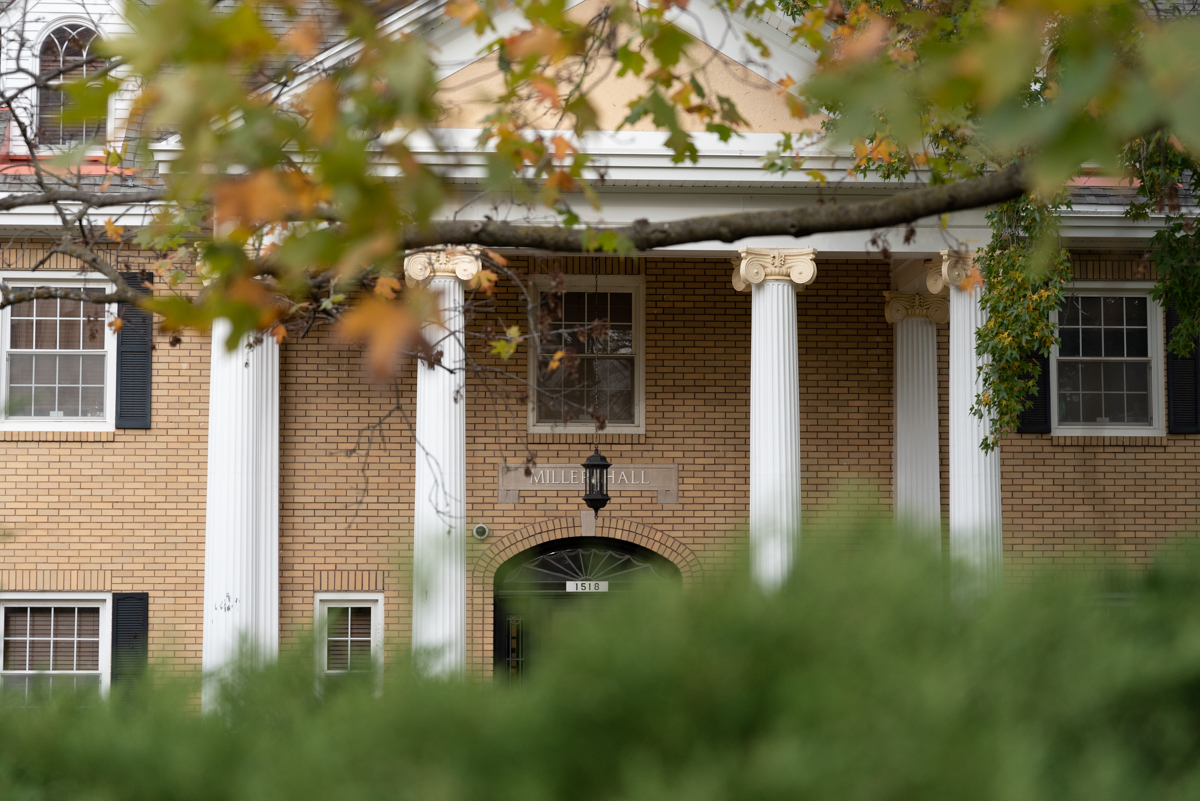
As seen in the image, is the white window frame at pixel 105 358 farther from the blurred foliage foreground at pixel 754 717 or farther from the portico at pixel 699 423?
the blurred foliage foreground at pixel 754 717

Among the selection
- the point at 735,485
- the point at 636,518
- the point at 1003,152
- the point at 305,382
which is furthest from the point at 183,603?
the point at 1003,152

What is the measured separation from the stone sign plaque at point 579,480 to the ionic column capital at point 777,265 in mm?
2899

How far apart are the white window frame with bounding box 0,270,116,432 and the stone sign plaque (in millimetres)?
4588

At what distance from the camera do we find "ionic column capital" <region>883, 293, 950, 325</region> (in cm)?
1316

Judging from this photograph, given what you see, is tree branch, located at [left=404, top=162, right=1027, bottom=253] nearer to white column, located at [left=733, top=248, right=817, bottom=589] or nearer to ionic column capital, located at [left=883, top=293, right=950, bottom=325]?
white column, located at [left=733, top=248, right=817, bottom=589]

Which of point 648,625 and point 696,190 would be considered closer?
point 648,625

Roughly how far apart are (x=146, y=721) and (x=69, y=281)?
40.2 feet

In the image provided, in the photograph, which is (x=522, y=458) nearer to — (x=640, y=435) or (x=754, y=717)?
(x=640, y=435)

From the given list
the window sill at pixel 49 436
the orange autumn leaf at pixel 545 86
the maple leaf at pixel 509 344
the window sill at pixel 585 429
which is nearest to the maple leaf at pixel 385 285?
the maple leaf at pixel 509 344

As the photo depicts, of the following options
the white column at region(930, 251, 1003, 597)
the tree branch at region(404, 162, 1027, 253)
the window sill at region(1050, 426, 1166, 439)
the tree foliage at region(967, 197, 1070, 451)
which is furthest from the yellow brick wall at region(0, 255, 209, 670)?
the window sill at region(1050, 426, 1166, 439)

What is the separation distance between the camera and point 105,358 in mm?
12906

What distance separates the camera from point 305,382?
13109 millimetres

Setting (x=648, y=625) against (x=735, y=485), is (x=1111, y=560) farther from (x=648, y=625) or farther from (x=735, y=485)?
(x=735, y=485)

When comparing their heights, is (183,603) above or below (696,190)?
below
